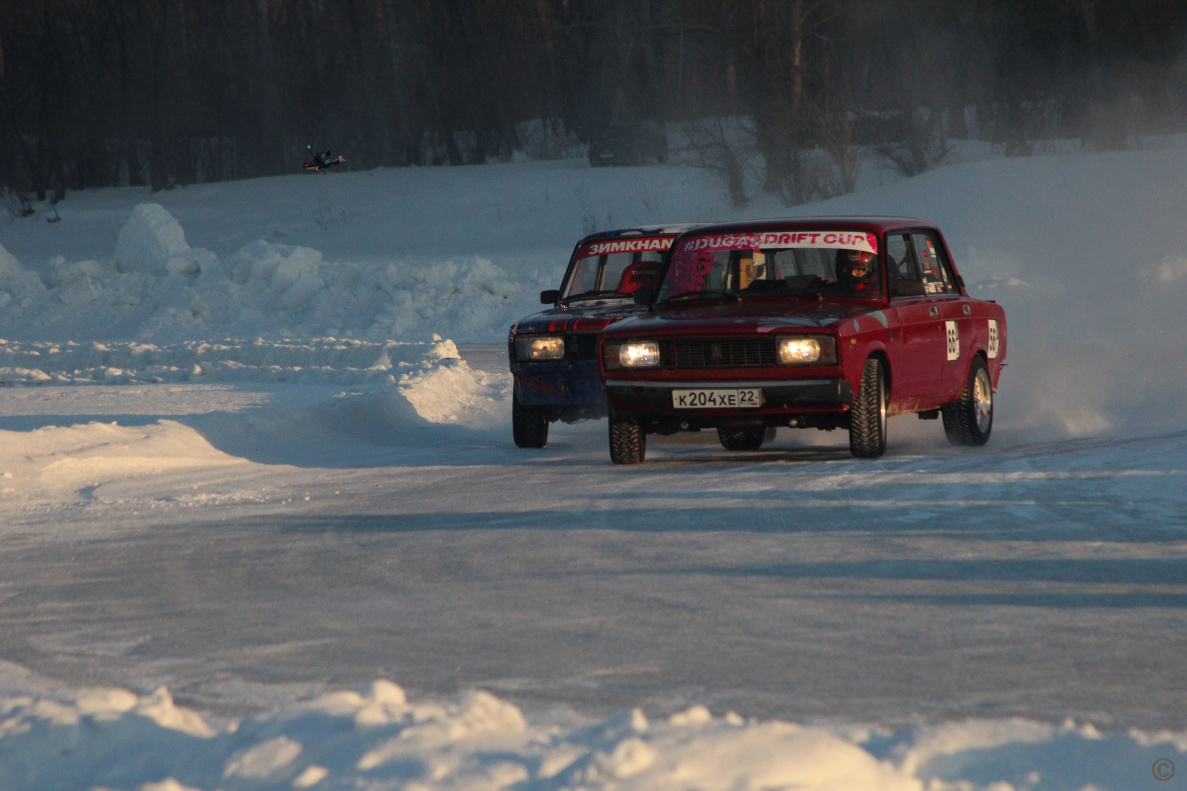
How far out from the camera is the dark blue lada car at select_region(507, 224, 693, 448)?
1061 centimetres

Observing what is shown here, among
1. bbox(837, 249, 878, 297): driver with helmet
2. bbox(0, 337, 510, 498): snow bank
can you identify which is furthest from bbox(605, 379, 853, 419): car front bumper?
bbox(0, 337, 510, 498): snow bank

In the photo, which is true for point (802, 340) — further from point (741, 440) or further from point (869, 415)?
point (741, 440)

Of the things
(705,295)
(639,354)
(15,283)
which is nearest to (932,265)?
(705,295)

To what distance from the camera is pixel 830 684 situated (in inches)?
170

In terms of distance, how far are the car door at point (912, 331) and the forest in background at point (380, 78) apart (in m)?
36.7

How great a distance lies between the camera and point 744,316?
9062 millimetres

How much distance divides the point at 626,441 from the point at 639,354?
2.25 ft

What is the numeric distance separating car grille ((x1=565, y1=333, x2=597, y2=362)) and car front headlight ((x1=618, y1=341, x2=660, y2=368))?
133 cm

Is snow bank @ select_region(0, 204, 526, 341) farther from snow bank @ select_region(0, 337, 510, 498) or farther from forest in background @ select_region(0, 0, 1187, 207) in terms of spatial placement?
forest in background @ select_region(0, 0, 1187, 207)

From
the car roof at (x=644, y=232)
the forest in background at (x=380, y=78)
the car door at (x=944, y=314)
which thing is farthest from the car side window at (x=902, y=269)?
the forest in background at (x=380, y=78)

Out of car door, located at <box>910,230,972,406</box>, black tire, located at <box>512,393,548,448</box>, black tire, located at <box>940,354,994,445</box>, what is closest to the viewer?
car door, located at <box>910,230,972,406</box>

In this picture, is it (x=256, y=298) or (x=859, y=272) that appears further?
(x=256, y=298)

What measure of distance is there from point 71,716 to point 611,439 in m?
6.03

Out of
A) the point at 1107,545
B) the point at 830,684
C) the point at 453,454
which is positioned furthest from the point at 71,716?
the point at 453,454
